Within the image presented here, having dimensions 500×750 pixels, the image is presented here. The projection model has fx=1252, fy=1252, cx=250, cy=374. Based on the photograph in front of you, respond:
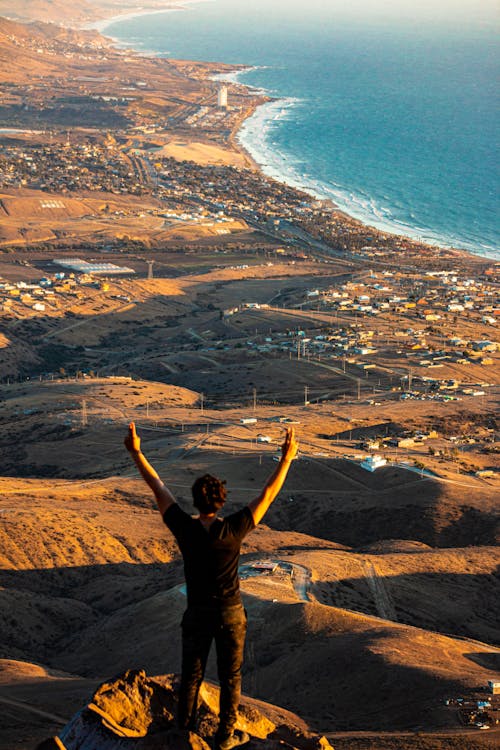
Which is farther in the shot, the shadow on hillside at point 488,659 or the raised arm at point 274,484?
the shadow on hillside at point 488,659

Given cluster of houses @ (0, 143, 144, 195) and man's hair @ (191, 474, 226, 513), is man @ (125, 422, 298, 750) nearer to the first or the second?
man's hair @ (191, 474, 226, 513)

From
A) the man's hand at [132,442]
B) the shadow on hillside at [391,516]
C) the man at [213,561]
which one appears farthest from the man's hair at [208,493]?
the shadow on hillside at [391,516]

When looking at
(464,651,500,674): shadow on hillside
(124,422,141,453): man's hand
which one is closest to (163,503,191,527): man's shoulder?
(124,422,141,453): man's hand

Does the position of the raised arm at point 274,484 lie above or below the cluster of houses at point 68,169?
above

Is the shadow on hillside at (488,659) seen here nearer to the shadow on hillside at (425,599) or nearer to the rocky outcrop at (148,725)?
the shadow on hillside at (425,599)

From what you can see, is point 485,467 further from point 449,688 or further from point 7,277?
point 7,277

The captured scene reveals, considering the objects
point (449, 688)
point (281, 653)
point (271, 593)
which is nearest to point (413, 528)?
point (271, 593)

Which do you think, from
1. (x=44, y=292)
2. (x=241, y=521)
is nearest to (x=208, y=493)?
Answer: (x=241, y=521)
